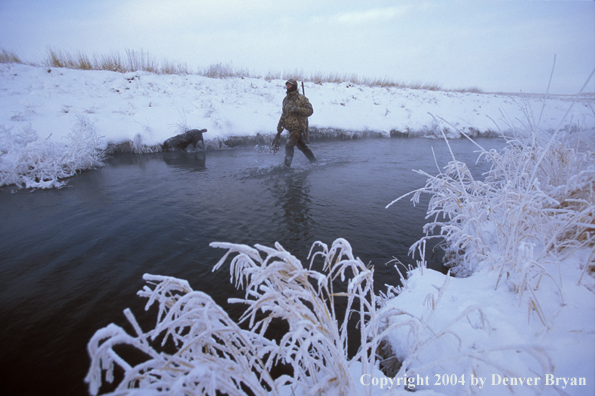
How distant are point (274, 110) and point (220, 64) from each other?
26.7ft

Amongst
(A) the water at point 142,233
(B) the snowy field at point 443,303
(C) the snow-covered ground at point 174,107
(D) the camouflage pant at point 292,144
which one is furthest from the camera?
(C) the snow-covered ground at point 174,107

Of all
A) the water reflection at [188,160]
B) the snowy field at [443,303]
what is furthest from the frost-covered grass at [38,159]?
the water reflection at [188,160]

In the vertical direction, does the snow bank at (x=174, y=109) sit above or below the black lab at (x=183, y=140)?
above

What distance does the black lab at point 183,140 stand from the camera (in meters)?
9.62

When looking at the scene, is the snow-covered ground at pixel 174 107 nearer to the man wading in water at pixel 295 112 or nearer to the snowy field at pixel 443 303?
the snowy field at pixel 443 303

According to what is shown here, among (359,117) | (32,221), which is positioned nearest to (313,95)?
(359,117)

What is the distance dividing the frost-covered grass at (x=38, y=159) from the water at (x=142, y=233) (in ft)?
1.28

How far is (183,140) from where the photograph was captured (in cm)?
962

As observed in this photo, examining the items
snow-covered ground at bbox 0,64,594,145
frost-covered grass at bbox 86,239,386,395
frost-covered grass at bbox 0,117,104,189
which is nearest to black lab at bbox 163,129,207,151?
snow-covered ground at bbox 0,64,594,145

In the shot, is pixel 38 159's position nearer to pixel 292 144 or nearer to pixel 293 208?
pixel 292 144

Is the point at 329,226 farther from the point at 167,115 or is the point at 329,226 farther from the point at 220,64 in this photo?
the point at 220,64

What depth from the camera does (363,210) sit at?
4656mm

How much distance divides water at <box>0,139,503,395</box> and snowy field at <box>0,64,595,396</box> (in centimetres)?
32

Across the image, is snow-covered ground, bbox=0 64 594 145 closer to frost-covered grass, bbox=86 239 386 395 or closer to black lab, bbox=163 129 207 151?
black lab, bbox=163 129 207 151
